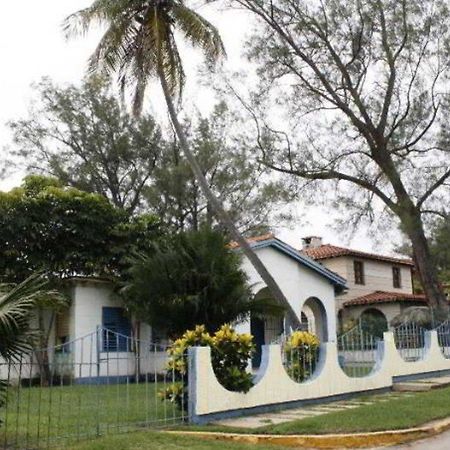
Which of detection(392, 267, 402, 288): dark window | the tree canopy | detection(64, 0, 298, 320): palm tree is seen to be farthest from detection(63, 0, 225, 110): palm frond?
detection(392, 267, 402, 288): dark window

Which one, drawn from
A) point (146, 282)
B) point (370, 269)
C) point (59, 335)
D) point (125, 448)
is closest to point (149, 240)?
point (59, 335)

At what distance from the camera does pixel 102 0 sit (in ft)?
60.9

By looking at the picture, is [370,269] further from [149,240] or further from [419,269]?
[149,240]

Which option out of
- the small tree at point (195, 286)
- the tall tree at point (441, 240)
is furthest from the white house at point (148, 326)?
the tall tree at point (441, 240)

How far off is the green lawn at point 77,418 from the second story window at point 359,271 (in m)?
22.0

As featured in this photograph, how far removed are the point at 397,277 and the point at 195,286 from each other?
76.4 feet

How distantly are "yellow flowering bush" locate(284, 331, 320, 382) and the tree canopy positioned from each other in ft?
30.5

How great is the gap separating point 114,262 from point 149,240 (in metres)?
1.38

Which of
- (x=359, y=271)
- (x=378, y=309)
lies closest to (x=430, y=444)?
(x=378, y=309)

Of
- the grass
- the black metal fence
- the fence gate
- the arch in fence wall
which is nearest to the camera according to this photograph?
the grass

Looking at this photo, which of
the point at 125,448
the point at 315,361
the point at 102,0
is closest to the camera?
the point at 125,448

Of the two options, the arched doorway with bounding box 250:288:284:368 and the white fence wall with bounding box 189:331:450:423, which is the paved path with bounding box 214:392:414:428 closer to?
the white fence wall with bounding box 189:331:450:423

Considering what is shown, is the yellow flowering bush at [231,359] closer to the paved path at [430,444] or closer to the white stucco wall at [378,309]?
the paved path at [430,444]

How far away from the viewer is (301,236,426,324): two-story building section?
110ft
